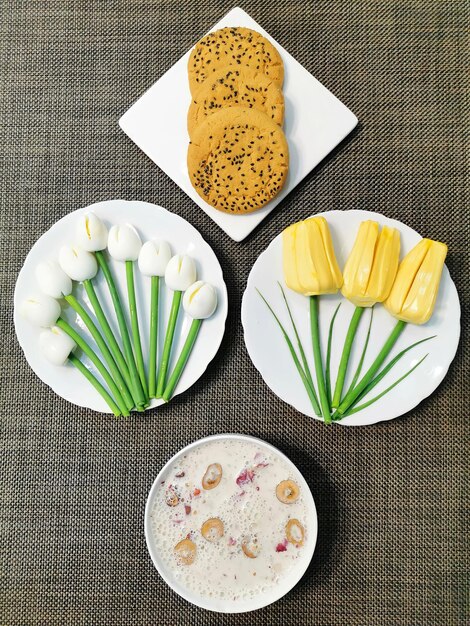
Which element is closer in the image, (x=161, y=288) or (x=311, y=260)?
(x=311, y=260)

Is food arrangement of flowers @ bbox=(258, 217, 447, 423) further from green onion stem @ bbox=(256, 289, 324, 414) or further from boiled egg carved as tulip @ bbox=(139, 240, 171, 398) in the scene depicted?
boiled egg carved as tulip @ bbox=(139, 240, 171, 398)

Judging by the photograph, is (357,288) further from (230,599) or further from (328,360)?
(230,599)

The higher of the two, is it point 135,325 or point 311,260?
point 311,260

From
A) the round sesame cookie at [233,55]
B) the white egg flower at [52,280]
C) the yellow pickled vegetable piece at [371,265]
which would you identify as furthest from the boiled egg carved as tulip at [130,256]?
the yellow pickled vegetable piece at [371,265]

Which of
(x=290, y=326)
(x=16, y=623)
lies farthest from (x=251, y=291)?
(x=16, y=623)

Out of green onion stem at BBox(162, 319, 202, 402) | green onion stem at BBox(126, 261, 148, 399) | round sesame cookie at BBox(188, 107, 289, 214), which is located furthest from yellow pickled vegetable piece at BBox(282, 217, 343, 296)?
green onion stem at BBox(126, 261, 148, 399)

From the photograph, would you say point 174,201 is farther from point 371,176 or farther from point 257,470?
point 257,470

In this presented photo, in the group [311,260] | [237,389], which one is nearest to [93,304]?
[237,389]
